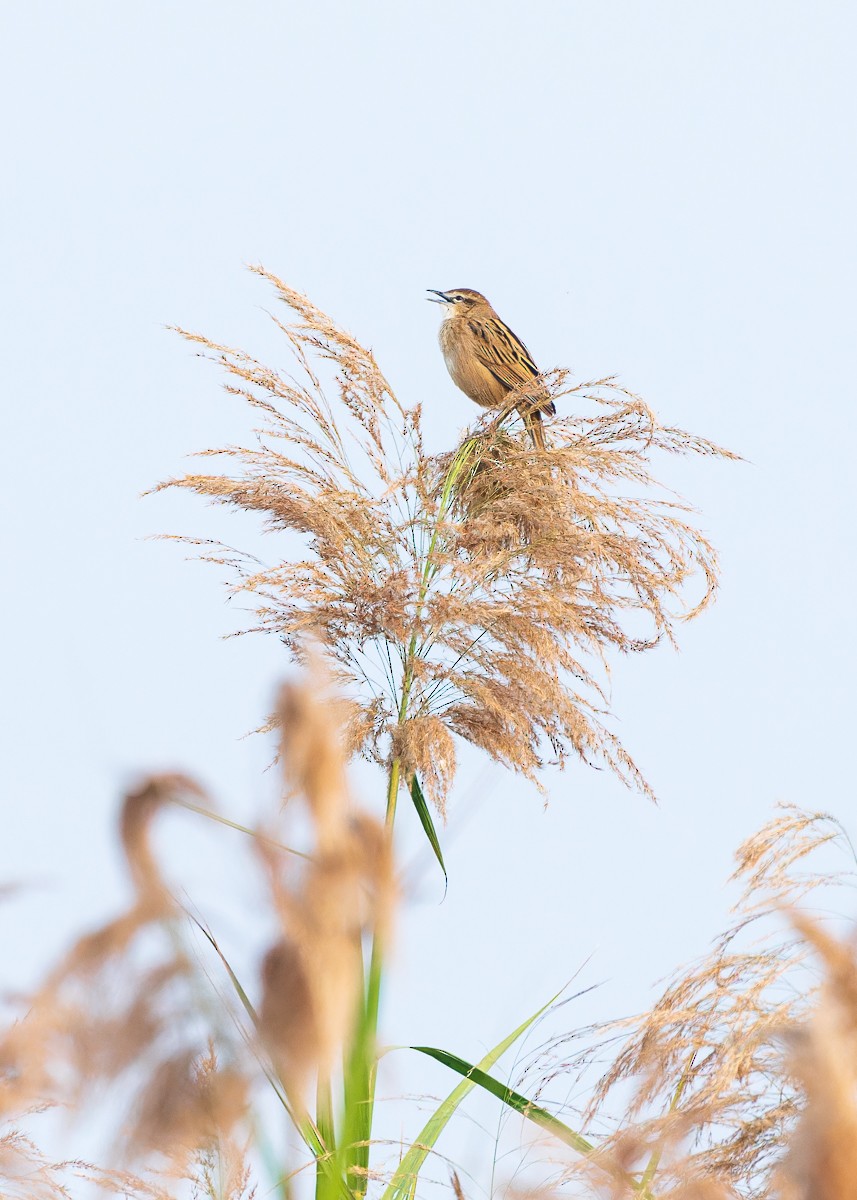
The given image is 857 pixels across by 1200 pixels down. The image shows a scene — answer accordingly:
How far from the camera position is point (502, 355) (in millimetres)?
5406

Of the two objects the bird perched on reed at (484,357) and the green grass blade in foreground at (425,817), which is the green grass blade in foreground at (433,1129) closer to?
the green grass blade in foreground at (425,817)

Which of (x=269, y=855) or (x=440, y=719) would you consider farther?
(x=440, y=719)

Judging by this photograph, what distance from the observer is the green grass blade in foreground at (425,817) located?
3.56 metres

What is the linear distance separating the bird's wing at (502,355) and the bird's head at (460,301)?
289 mm

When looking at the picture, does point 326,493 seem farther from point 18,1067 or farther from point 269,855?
point 269,855

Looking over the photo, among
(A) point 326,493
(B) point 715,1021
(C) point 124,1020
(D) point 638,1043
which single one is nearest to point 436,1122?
(D) point 638,1043

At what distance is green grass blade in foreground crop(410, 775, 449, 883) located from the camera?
3.56 meters

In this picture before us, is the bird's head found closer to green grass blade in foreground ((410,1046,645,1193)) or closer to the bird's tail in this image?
the bird's tail

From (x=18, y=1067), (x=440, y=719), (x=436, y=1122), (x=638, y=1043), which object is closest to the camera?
(x=18, y=1067)

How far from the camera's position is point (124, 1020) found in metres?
0.90

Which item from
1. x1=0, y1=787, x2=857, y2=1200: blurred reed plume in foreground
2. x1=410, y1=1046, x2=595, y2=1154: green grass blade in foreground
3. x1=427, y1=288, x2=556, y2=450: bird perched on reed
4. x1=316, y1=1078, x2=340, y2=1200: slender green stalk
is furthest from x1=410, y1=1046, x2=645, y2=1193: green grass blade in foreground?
x1=427, y1=288, x2=556, y2=450: bird perched on reed

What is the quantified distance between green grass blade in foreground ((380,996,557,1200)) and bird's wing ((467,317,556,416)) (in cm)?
285

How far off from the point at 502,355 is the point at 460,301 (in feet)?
1.89

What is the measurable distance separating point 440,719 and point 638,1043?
1.16 metres
